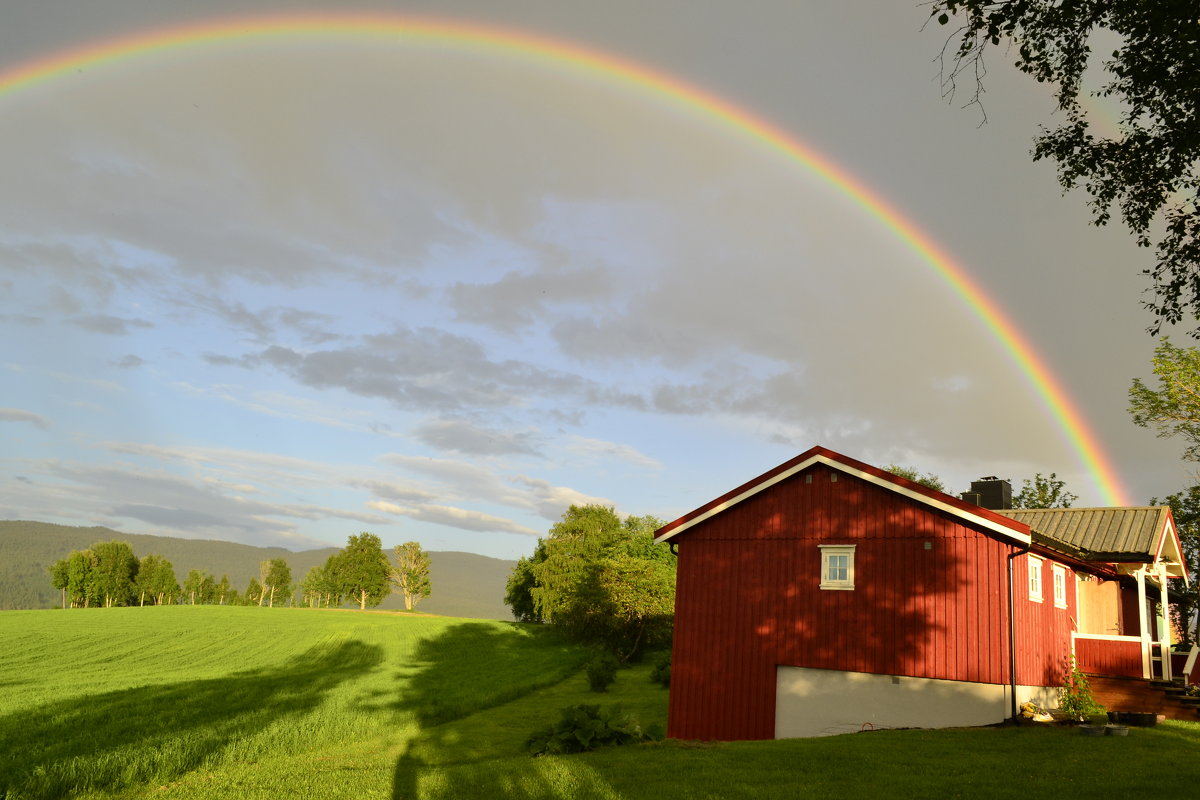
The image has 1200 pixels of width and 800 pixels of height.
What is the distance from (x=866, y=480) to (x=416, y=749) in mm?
13620

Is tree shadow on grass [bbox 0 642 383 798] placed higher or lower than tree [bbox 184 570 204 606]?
higher

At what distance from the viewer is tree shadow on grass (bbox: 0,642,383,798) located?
15.9 meters

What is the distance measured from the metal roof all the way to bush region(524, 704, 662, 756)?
49.1 feet

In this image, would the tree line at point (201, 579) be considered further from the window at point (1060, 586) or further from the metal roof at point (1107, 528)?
the window at point (1060, 586)

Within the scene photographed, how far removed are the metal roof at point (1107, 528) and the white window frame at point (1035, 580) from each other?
3876mm

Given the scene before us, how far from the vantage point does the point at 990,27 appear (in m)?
12.3

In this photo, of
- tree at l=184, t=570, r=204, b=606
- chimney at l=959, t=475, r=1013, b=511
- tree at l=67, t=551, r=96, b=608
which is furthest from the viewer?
tree at l=184, t=570, r=204, b=606

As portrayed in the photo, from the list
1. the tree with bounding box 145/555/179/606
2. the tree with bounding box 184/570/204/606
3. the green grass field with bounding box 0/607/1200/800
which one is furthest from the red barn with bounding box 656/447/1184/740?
the tree with bounding box 184/570/204/606

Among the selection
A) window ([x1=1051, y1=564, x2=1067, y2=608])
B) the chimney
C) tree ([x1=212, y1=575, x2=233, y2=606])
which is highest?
the chimney

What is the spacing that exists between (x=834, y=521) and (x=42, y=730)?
2051cm

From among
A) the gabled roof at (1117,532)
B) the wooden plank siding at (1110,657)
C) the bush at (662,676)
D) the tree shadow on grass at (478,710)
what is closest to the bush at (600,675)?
the bush at (662,676)

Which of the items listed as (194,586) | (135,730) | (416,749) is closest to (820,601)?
(416,749)

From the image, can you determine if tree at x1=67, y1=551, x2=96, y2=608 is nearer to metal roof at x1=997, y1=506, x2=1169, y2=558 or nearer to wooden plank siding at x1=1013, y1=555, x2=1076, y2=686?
metal roof at x1=997, y1=506, x2=1169, y2=558

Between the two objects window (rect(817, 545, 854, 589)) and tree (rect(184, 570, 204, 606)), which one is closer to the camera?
window (rect(817, 545, 854, 589))
